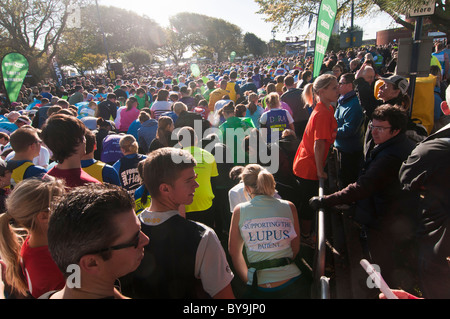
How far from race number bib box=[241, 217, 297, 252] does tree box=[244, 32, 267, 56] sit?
7014 cm

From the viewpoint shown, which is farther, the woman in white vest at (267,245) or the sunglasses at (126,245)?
the woman in white vest at (267,245)

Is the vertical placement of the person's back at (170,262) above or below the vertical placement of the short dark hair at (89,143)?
below

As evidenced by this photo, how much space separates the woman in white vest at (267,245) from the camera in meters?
2.23

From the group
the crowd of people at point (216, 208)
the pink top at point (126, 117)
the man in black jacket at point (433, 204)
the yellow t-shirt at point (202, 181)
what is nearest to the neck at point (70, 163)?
the crowd of people at point (216, 208)

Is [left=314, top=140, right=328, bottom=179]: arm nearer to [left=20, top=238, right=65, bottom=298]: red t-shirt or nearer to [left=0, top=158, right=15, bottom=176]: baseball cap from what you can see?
[left=20, top=238, right=65, bottom=298]: red t-shirt

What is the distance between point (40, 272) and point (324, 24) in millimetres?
5424

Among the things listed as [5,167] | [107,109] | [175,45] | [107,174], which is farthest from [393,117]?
[175,45]

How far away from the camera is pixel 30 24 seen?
87.7ft

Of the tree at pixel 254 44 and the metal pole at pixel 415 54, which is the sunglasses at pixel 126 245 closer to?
the metal pole at pixel 415 54

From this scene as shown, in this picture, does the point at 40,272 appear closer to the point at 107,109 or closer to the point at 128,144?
the point at 128,144

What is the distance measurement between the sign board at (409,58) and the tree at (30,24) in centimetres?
3043
